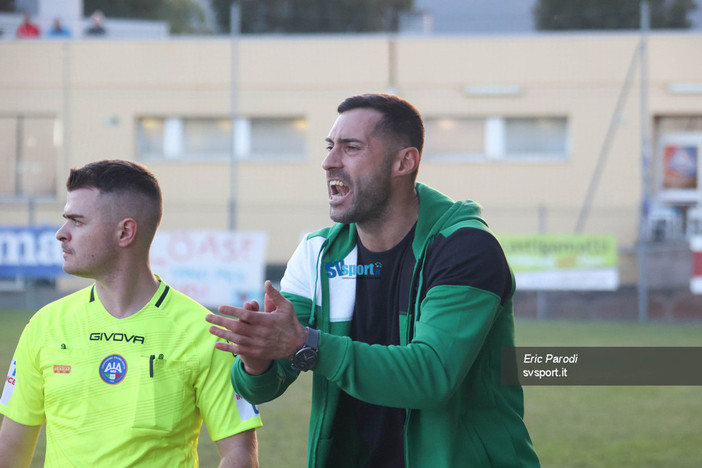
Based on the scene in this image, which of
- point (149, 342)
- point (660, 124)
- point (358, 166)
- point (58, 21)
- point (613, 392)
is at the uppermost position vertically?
point (58, 21)

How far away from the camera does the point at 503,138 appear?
22281 millimetres

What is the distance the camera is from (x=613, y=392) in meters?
9.54

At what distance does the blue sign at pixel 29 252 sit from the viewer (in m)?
16.4

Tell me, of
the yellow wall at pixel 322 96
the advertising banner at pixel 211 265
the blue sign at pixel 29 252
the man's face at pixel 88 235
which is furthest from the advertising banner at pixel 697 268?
the man's face at pixel 88 235

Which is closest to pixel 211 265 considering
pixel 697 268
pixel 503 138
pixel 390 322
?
pixel 697 268

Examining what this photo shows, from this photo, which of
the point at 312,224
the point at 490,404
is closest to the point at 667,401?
the point at 490,404

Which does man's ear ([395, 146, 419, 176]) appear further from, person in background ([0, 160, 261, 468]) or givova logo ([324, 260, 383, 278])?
person in background ([0, 160, 261, 468])

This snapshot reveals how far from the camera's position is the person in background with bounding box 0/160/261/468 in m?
2.77

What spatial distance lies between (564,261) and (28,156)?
14.2 metres

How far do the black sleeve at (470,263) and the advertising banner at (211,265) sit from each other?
12955 mm

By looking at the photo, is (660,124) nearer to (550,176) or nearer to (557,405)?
(550,176)

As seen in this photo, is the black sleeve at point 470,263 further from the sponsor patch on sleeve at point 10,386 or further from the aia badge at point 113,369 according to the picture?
the sponsor patch on sleeve at point 10,386

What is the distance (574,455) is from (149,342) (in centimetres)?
447

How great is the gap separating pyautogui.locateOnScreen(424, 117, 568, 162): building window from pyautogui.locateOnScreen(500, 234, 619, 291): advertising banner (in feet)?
18.2
